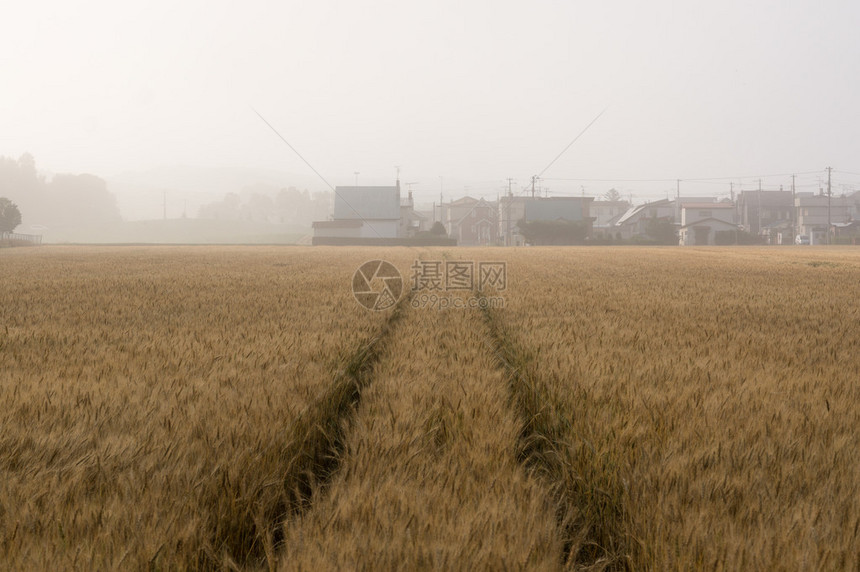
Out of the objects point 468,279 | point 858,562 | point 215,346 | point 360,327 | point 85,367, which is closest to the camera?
point 858,562

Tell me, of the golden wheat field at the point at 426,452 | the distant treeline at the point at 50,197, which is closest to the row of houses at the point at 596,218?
the golden wheat field at the point at 426,452

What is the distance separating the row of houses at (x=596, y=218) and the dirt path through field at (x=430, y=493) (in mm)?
63020

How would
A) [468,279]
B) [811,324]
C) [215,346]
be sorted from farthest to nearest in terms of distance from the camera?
[468,279] < [811,324] < [215,346]

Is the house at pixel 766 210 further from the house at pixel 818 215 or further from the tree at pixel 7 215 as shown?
the tree at pixel 7 215

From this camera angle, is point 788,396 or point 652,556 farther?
point 788,396

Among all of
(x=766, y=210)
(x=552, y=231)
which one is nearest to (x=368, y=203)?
(x=552, y=231)

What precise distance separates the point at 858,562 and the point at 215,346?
161 inches

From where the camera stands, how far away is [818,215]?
→ 9388 centimetres

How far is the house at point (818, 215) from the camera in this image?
86250 mm

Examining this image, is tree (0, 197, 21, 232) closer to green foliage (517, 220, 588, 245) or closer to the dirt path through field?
green foliage (517, 220, 588, 245)

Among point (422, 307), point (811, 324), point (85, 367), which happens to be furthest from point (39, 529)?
point (811, 324)

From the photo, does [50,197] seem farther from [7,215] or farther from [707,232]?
[707,232]

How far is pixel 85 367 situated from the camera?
3.41m

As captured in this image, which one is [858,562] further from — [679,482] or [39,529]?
[39,529]
